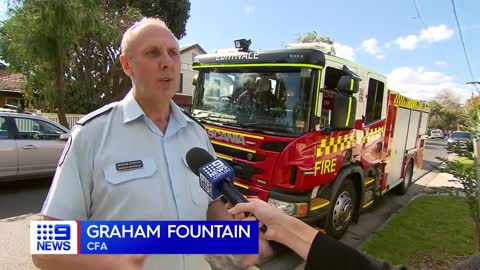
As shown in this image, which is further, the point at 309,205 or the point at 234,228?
the point at 309,205

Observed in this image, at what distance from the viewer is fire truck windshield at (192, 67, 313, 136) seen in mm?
4422

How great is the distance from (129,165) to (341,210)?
14.1 ft

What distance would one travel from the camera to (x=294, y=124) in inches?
175

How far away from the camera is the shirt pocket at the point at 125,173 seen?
1536 millimetres

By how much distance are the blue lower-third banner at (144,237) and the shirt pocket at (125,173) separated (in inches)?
7.8

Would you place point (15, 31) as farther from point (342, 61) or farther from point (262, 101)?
point (342, 61)

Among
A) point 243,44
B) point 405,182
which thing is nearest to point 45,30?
point 243,44

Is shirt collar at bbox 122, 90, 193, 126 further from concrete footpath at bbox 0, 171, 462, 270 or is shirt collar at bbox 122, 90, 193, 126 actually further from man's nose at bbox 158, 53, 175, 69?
concrete footpath at bbox 0, 171, 462, 270

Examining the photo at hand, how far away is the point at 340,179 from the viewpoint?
4.99 meters

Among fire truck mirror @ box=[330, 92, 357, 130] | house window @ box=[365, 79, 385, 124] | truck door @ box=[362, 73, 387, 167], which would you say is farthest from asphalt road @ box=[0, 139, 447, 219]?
fire truck mirror @ box=[330, 92, 357, 130]

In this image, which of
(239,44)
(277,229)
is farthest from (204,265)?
(239,44)

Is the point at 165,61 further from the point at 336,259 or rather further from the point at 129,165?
the point at 336,259

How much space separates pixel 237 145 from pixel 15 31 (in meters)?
9.89

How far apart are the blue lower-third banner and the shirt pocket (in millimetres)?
199
